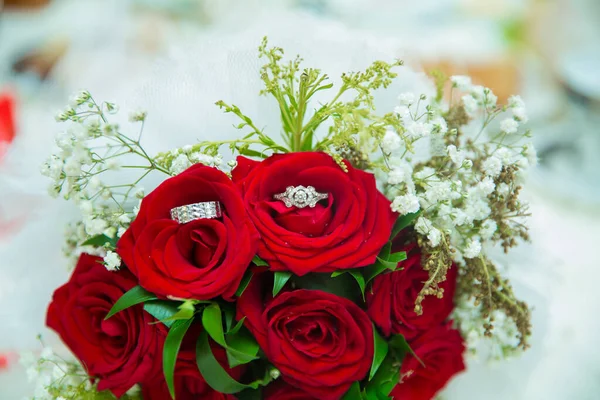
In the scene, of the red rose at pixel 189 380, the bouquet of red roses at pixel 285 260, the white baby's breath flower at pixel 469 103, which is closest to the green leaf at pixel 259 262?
the bouquet of red roses at pixel 285 260

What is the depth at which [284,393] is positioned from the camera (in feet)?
1.93

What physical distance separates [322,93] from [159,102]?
0.22 meters

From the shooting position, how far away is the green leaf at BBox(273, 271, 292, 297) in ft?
1.70

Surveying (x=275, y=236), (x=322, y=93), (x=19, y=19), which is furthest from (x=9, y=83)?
(x=275, y=236)

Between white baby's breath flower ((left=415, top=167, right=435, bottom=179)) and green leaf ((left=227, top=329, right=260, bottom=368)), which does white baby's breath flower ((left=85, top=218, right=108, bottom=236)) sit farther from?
white baby's breath flower ((left=415, top=167, right=435, bottom=179))

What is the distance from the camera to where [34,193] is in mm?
751

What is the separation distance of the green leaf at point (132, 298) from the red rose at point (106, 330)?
0.09 feet

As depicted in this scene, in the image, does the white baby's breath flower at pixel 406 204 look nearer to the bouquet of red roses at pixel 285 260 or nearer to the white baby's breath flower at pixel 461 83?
the bouquet of red roses at pixel 285 260

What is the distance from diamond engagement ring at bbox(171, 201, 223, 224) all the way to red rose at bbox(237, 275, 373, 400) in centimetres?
9

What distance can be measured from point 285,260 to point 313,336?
0.10m

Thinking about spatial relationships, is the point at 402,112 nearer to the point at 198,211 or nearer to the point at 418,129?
the point at 418,129

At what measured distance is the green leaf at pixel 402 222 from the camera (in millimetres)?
567

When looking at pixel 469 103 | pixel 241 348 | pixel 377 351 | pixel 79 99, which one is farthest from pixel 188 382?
pixel 469 103

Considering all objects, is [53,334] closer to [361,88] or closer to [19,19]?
[361,88]
